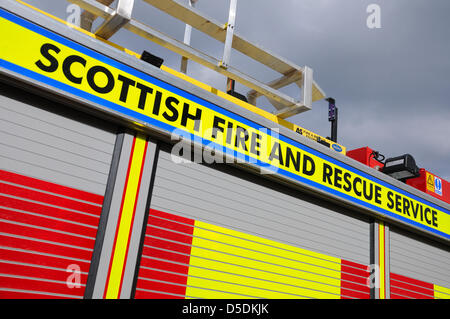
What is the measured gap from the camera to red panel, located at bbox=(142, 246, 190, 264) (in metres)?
3.60

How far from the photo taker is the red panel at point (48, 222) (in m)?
2.99

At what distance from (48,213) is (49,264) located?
383 millimetres

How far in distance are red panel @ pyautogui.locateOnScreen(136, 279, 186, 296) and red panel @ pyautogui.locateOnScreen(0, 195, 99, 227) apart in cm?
66

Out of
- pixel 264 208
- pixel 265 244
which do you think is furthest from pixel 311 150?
pixel 265 244

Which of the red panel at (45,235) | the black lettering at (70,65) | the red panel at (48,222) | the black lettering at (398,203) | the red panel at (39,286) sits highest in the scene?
the black lettering at (398,203)

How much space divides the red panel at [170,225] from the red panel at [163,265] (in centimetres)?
31

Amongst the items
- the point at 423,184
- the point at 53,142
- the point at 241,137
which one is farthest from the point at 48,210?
the point at 423,184

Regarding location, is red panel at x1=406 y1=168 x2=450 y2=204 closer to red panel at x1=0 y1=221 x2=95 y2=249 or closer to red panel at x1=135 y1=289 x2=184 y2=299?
red panel at x1=135 y1=289 x2=184 y2=299

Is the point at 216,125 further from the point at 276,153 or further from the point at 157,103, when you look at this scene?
the point at 276,153

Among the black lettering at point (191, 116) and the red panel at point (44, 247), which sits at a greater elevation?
the black lettering at point (191, 116)

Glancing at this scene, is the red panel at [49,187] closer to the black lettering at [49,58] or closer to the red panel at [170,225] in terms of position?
the red panel at [170,225]

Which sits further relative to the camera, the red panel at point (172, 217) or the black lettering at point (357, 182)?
the black lettering at point (357, 182)

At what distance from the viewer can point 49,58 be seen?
3.22 metres

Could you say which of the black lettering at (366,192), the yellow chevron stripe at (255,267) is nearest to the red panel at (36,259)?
the yellow chevron stripe at (255,267)
